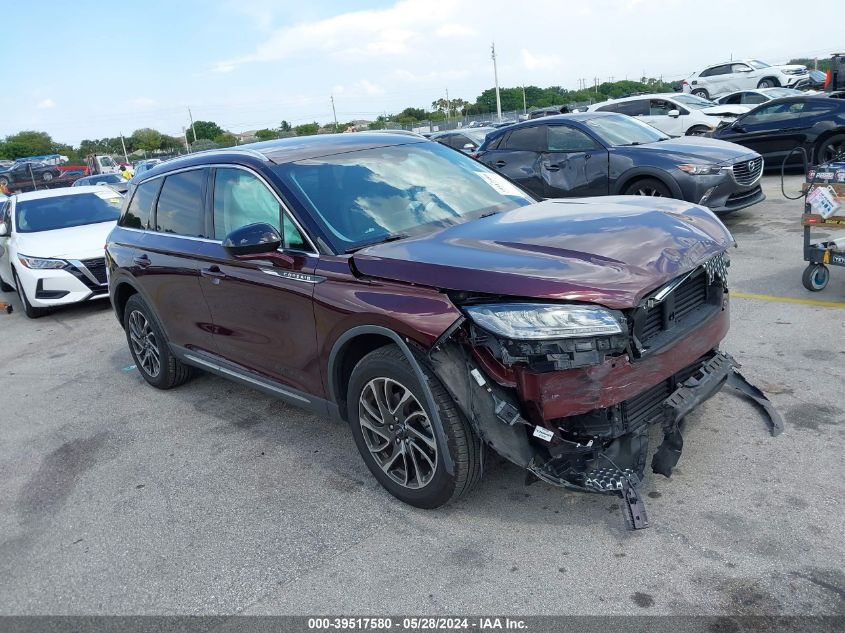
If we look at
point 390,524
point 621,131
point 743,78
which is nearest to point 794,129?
point 621,131

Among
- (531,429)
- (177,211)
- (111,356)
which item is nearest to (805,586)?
(531,429)

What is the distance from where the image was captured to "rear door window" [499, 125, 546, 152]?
10.4 metres

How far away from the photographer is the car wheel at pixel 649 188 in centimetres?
901

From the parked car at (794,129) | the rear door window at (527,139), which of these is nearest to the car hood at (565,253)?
the rear door window at (527,139)

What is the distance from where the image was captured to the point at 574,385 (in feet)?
9.91

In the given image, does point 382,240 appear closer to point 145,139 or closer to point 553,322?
point 553,322

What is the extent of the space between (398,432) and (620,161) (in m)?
6.91

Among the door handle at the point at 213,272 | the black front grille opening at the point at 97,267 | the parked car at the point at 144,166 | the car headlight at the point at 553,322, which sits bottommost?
the black front grille opening at the point at 97,267

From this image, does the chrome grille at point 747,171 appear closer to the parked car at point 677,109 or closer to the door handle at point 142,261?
the door handle at point 142,261

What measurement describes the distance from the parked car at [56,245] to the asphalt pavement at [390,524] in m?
3.99

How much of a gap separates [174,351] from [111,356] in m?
2.21

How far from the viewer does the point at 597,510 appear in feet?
11.3

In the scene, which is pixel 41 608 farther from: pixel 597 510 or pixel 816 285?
pixel 816 285

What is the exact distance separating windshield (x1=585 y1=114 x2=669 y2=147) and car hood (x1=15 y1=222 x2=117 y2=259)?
6.49 metres
